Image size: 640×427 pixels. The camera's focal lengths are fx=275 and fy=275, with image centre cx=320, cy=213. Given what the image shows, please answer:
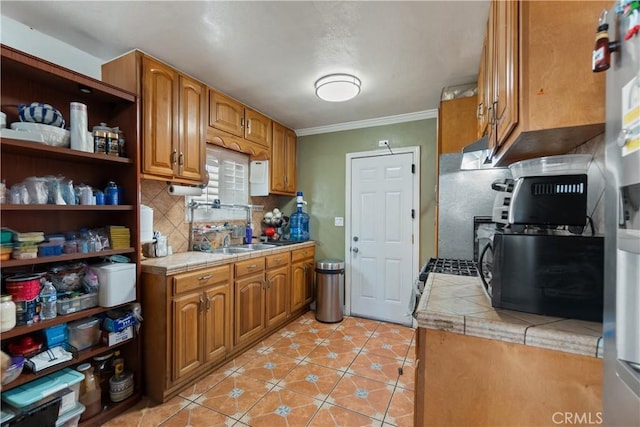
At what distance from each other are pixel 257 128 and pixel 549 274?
277 centimetres

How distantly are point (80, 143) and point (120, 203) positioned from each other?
44 cm

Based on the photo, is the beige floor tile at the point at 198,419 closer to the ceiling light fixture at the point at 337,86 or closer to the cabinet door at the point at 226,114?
the cabinet door at the point at 226,114

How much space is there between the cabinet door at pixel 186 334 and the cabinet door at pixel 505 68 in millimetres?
2062

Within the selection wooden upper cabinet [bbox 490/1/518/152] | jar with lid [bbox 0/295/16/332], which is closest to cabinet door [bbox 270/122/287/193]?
jar with lid [bbox 0/295/16/332]

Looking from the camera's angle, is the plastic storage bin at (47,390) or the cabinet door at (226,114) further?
the cabinet door at (226,114)

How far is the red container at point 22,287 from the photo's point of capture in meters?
1.37

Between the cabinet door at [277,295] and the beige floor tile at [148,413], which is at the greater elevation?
the cabinet door at [277,295]

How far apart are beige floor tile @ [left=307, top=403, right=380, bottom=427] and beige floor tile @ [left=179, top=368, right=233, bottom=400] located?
814 mm

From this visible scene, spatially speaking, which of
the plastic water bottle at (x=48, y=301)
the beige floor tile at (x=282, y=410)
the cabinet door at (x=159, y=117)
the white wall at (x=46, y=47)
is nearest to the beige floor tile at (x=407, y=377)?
the beige floor tile at (x=282, y=410)

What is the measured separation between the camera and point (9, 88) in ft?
4.92

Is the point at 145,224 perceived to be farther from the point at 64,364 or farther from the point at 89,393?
the point at 89,393

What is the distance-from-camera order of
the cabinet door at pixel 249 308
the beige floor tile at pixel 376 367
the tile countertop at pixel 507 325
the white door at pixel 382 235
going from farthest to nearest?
the white door at pixel 382 235, the cabinet door at pixel 249 308, the beige floor tile at pixel 376 367, the tile countertop at pixel 507 325

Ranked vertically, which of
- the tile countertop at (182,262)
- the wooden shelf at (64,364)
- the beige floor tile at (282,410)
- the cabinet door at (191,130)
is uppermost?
the cabinet door at (191,130)

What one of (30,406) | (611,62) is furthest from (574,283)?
(30,406)
